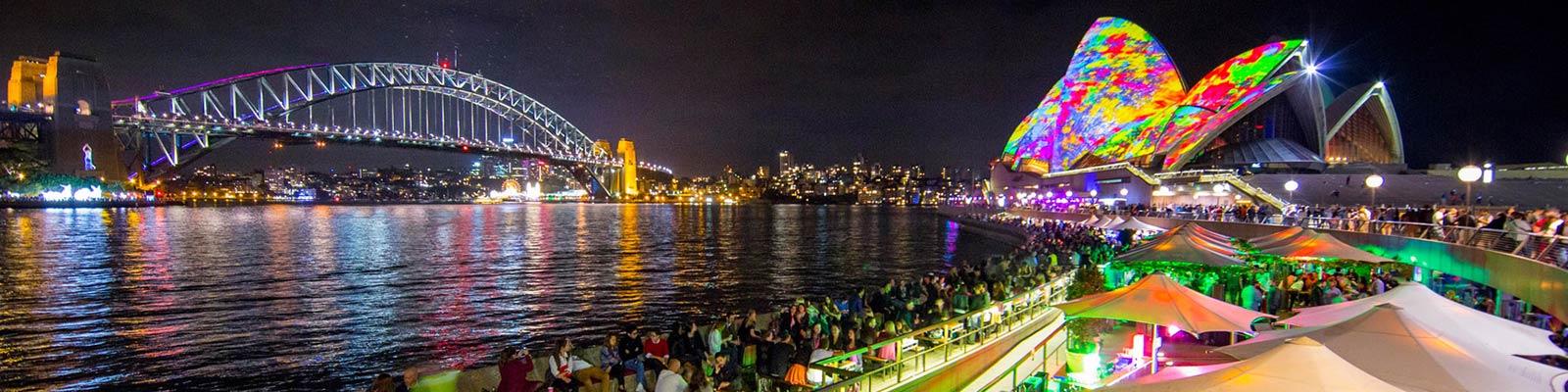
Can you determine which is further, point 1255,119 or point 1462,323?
point 1255,119

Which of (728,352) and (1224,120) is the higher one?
(1224,120)

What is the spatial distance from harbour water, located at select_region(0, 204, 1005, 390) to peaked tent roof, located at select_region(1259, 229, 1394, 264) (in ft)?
35.5

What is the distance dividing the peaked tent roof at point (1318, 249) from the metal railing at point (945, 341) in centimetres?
346

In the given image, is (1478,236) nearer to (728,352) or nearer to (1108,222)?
(728,352)

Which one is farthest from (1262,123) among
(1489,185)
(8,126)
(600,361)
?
(8,126)

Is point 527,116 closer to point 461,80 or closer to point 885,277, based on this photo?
point 461,80

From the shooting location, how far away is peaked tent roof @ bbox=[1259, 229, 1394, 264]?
39.5ft

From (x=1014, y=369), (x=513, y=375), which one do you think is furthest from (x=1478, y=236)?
(x=513, y=375)

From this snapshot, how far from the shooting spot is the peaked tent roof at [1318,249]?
39.5 ft

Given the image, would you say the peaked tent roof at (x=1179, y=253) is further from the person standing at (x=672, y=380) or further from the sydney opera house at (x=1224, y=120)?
the sydney opera house at (x=1224, y=120)

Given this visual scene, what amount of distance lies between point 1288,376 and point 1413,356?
2.10 m

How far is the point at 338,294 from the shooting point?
2025 centimetres

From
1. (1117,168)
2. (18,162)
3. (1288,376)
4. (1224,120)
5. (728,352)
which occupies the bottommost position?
(728,352)

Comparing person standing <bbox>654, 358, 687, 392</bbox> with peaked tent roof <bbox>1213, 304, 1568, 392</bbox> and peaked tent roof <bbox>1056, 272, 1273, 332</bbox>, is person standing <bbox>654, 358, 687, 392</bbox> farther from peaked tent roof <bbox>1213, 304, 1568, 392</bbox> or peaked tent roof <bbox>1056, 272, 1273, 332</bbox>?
peaked tent roof <bbox>1056, 272, 1273, 332</bbox>
